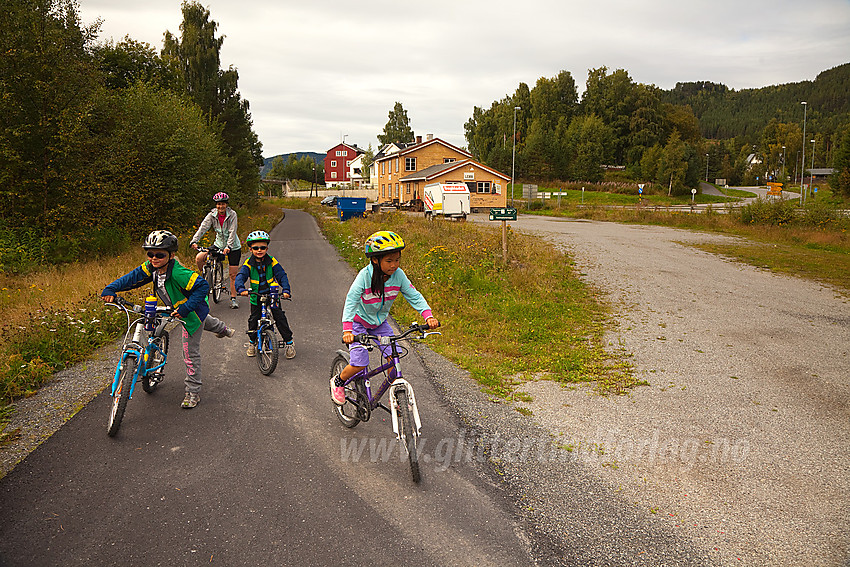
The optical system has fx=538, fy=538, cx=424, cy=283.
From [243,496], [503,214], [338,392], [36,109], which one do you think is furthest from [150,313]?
[36,109]

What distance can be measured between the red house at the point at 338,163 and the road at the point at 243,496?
119 m

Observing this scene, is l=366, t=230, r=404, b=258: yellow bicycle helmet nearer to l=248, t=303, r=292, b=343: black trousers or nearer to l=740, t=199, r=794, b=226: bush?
l=248, t=303, r=292, b=343: black trousers

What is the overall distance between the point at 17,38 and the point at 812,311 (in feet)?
65.4

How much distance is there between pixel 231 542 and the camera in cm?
348

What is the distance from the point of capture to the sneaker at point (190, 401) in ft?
18.6

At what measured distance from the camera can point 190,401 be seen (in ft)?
18.6

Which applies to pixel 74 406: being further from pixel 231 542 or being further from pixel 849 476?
pixel 849 476

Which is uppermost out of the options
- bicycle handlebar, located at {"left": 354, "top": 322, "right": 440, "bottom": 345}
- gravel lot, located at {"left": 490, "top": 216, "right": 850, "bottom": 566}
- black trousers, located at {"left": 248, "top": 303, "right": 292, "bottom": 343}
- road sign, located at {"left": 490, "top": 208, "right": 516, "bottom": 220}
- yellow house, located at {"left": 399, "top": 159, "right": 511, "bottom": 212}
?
yellow house, located at {"left": 399, "top": 159, "right": 511, "bottom": 212}

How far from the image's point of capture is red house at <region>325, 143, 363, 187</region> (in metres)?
121

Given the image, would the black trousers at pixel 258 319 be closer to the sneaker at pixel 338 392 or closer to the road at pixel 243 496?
the road at pixel 243 496

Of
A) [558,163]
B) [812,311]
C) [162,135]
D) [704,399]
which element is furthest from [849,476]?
[558,163]

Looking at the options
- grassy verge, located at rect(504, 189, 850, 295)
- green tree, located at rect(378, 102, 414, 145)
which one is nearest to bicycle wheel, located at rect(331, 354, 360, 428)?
grassy verge, located at rect(504, 189, 850, 295)

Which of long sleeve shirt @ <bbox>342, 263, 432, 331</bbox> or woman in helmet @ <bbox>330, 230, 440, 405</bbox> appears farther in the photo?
long sleeve shirt @ <bbox>342, 263, 432, 331</bbox>

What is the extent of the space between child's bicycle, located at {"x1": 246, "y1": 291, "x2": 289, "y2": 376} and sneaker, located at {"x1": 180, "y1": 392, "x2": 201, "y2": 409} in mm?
1172
